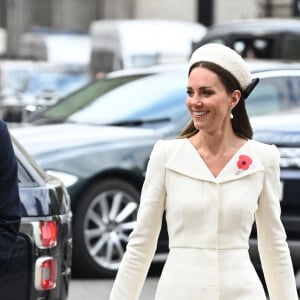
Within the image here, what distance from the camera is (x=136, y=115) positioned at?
10.8 metres

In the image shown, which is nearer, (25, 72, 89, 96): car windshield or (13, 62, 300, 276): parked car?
(13, 62, 300, 276): parked car

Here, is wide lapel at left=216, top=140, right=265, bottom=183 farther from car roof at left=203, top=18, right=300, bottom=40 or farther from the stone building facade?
the stone building facade

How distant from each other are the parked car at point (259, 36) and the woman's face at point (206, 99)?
16743 mm

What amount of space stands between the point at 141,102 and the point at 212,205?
6.78m

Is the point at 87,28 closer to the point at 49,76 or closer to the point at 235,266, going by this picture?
the point at 49,76

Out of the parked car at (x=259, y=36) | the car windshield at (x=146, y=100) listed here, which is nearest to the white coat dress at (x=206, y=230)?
the car windshield at (x=146, y=100)

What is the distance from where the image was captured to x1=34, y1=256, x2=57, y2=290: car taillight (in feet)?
19.2

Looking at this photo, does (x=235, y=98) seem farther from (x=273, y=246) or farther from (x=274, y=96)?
(x=274, y=96)

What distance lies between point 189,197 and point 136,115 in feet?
21.7

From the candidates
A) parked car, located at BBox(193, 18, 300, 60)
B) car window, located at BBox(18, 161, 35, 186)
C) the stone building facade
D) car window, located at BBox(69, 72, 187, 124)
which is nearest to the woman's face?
car window, located at BBox(18, 161, 35, 186)

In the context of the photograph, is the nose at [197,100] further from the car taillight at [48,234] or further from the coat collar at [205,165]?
the car taillight at [48,234]

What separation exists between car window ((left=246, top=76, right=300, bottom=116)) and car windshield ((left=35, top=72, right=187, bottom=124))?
0.60 metres

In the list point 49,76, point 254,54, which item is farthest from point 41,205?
point 49,76

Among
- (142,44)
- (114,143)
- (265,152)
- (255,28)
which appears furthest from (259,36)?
(265,152)
